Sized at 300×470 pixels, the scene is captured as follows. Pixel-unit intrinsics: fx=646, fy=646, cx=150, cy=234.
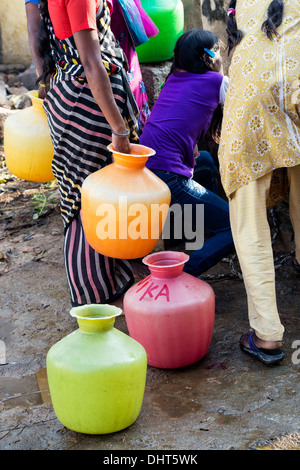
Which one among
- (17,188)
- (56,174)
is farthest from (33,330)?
(17,188)

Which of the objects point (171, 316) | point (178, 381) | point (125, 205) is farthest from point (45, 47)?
point (178, 381)

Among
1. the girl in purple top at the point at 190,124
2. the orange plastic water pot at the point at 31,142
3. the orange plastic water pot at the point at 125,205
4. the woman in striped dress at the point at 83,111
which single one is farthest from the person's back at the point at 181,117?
the orange plastic water pot at the point at 31,142

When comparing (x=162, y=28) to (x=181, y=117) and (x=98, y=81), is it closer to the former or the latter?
(x=181, y=117)

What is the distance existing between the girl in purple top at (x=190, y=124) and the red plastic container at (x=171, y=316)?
555 millimetres

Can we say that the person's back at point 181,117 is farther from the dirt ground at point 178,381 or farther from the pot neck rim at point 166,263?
the dirt ground at point 178,381

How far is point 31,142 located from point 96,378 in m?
1.86

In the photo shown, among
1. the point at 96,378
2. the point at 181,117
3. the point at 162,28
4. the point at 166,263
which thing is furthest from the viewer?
the point at 162,28

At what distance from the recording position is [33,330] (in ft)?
12.2

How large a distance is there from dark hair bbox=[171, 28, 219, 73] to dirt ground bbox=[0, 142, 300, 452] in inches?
48.9

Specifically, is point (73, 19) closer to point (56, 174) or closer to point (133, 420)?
point (56, 174)

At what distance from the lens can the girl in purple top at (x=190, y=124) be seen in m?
3.56

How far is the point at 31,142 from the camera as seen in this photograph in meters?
3.88

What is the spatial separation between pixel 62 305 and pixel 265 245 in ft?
4.97

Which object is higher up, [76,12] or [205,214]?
[76,12]
